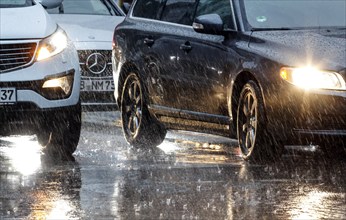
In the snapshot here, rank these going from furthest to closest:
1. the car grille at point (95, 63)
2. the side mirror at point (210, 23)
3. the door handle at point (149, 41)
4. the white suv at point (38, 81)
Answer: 1. the car grille at point (95, 63)
2. the door handle at point (149, 41)
3. the white suv at point (38, 81)
4. the side mirror at point (210, 23)

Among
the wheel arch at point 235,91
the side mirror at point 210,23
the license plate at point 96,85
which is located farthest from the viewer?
the license plate at point 96,85

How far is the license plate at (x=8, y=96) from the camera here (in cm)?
1228

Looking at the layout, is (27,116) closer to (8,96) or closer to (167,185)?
(8,96)

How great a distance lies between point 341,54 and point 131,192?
2.47 m

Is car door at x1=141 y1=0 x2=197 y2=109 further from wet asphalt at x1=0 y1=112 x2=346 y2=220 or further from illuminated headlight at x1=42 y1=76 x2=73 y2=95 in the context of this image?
illuminated headlight at x1=42 y1=76 x2=73 y2=95

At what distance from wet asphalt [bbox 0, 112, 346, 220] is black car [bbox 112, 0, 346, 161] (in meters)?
0.29

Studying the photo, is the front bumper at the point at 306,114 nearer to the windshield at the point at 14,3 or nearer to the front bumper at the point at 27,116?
the front bumper at the point at 27,116

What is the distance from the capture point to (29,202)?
30.2ft

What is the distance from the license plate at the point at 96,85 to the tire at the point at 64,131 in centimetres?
402

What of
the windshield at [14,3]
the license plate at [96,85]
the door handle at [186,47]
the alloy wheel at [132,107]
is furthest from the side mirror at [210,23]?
the license plate at [96,85]

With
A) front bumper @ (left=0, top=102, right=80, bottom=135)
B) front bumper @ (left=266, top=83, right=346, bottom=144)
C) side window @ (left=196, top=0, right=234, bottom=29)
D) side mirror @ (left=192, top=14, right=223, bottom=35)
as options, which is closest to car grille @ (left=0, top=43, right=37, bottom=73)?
front bumper @ (left=0, top=102, right=80, bottom=135)

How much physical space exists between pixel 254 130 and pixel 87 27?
626cm

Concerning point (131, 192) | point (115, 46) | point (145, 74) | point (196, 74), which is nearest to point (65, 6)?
point (115, 46)

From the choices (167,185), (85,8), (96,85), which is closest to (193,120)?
(167,185)
